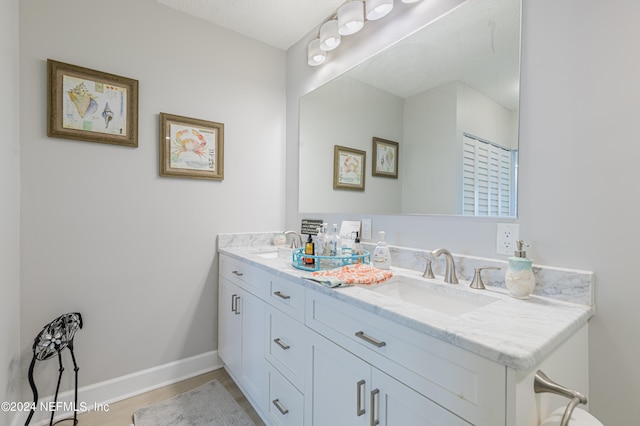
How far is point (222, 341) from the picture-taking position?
→ 2.08 metres

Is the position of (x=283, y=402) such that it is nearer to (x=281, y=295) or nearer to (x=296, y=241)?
(x=281, y=295)

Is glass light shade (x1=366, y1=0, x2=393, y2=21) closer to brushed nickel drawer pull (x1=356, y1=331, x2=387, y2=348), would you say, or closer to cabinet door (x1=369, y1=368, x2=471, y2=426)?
brushed nickel drawer pull (x1=356, y1=331, x2=387, y2=348)

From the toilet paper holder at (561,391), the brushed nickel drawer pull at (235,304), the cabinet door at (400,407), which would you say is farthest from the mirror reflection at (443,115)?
the brushed nickel drawer pull at (235,304)

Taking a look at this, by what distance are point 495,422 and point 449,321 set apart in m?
0.22

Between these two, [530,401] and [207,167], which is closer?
[530,401]

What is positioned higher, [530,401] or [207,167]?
[207,167]

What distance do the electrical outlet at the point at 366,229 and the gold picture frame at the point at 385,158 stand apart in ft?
0.94

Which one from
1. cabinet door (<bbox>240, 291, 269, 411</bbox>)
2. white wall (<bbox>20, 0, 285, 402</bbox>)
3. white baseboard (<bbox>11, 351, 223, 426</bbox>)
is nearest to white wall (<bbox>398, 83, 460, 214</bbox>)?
cabinet door (<bbox>240, 291, 269, 411</bbox>)

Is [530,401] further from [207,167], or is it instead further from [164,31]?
[164,31]

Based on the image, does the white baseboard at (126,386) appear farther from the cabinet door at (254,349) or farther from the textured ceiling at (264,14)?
the textured ceiling at (264,14)

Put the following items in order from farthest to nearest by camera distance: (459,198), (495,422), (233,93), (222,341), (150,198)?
(233,93), (222,341), (150,198), (459,198), (495,422)

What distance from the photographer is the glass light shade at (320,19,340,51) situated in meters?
1.86

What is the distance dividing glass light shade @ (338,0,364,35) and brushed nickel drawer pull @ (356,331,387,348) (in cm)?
164

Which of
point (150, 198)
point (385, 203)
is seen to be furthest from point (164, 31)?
point (385, 203)
